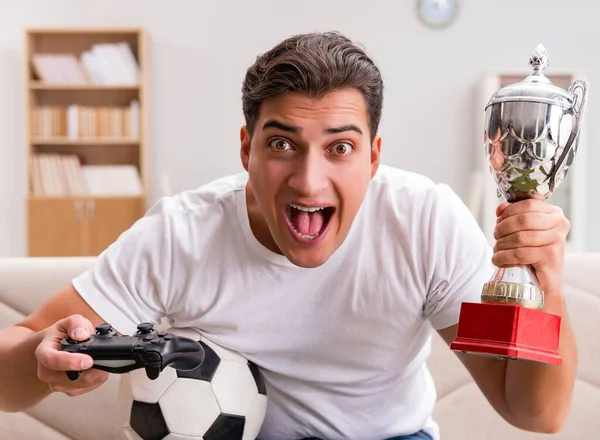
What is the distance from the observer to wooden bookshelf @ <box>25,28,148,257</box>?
571cm

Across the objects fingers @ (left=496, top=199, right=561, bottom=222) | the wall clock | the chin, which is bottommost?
the chin

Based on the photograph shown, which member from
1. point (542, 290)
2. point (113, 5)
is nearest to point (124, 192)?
point (113, 5)

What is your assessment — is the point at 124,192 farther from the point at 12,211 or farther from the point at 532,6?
the point at 532,6

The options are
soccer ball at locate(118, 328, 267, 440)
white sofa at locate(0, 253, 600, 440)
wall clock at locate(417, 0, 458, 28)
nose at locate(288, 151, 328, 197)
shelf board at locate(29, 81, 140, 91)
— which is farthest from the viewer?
wall clock at locate(417, 0, 458, 28)

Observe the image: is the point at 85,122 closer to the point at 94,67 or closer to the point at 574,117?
the point at 94,67

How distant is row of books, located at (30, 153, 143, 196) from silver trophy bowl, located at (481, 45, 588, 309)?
4.82m

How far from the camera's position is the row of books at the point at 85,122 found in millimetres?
5707

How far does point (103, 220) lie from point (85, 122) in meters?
0.66

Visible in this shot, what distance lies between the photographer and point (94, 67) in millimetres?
5711

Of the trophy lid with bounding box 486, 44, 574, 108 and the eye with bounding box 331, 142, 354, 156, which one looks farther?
the eye with bounding box 331, 142, 354, 156

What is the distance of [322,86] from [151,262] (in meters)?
0.44

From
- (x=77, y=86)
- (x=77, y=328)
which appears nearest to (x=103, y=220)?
(x=77, y=86)

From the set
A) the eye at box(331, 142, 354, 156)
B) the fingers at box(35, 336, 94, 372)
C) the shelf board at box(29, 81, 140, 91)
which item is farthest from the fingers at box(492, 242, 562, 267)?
the shelf board at box(29, 81, 140, 91)

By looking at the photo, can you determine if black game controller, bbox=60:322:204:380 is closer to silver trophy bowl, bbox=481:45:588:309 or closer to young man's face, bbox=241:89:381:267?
young man's face, bbox=241:89:381:267
